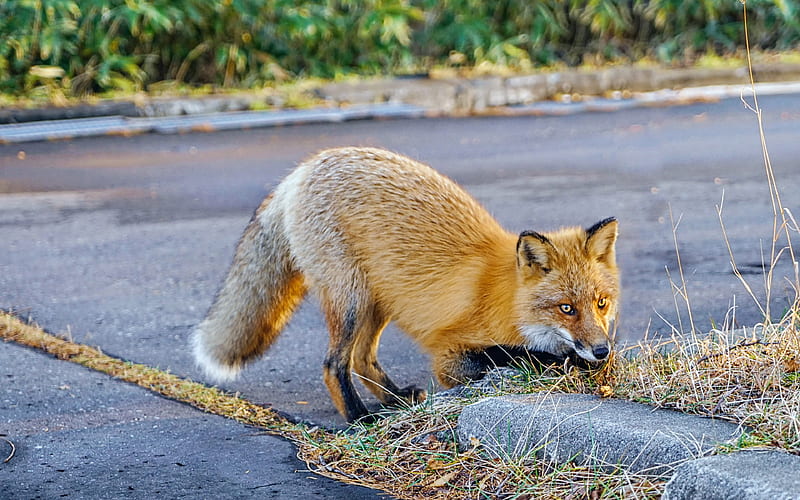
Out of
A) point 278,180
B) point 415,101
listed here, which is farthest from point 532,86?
point 278,180

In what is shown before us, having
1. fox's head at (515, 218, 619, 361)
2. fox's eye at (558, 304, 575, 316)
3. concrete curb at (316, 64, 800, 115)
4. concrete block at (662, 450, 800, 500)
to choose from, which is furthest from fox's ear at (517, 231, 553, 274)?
concrete curb at (316, 64, 800, 115)

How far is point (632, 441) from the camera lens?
3.26 m

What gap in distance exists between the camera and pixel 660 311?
551 cm

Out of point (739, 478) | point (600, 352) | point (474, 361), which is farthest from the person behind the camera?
point (474, 361)

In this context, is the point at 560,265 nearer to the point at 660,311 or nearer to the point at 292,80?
the point at 660,311

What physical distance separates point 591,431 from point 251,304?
1.81m

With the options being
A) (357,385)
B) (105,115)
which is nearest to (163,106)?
(105,115)

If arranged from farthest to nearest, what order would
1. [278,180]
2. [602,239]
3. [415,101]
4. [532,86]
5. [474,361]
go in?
[532,86] < [415,101] < [278,180] < [474,361] < [602,239]

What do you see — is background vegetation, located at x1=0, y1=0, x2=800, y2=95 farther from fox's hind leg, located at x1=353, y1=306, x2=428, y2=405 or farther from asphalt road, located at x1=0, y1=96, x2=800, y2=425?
fox's hind leg, located at x1=353, y1=306, x2=428, y2=405

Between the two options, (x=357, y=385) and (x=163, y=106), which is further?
(x=163, y=106)

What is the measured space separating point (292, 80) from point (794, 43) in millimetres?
8273

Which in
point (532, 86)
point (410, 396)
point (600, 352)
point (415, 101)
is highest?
point (600, 352)

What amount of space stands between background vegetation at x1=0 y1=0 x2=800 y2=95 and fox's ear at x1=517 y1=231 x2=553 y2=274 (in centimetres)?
903

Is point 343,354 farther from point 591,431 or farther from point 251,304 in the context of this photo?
point 591,431
